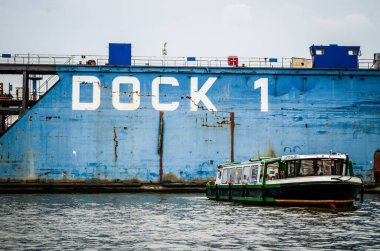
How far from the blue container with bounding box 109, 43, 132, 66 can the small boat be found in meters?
16.9

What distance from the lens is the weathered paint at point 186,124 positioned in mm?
45031

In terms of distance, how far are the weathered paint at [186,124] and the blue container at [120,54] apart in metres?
1.28

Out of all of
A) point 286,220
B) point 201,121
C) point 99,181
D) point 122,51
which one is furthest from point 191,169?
point 286,220

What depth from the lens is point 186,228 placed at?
2114 cm

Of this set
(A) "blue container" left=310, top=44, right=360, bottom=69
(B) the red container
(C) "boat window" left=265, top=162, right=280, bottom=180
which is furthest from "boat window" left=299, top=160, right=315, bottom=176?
(A) "blue container" left=310, top=44, right=360, bottom=69

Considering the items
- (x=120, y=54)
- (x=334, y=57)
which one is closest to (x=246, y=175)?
(x=120, y=54)

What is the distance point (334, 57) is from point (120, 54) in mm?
17079

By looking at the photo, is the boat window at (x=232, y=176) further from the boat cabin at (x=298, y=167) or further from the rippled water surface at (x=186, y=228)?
the rippled water surface at (x=186, y=228)

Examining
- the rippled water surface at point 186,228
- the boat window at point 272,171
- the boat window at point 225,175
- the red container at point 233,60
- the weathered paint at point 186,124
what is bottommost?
the rippled water surface at point 186,228

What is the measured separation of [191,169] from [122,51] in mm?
10630

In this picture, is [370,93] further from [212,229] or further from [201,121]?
[212,229]

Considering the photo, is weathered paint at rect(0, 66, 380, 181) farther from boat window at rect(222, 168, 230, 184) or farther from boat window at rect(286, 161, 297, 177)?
boat window at rect(286, 161, 297, 177)

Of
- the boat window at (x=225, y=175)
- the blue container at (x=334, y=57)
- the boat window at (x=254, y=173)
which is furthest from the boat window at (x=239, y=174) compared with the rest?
the blue container at (x=334, y=57)

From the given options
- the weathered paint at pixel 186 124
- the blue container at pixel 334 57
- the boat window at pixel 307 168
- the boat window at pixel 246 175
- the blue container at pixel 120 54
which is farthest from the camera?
the blue container at pixel 334 57
